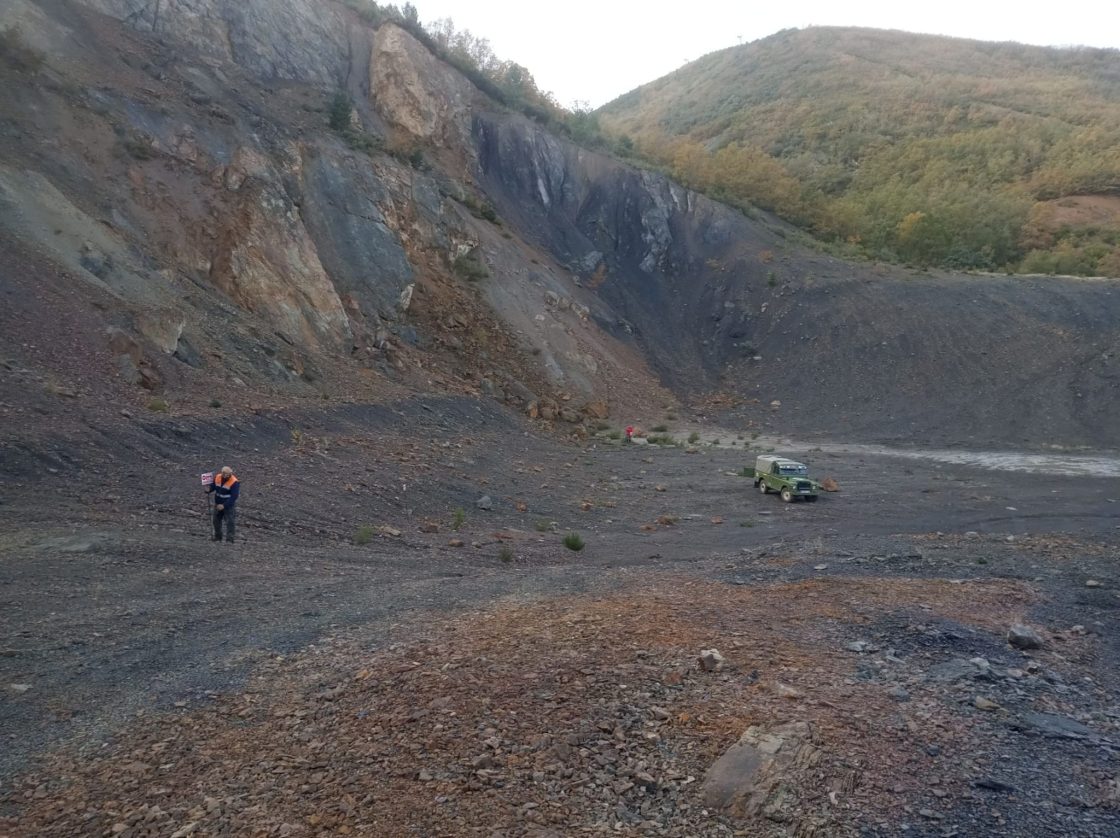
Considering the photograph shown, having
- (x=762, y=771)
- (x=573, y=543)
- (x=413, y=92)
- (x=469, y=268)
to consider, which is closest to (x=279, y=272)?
(x=469, y=268)

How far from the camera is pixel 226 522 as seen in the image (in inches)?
436

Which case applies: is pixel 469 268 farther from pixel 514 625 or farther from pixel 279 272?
pixel 514 625

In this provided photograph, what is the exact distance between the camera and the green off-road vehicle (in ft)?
63.3

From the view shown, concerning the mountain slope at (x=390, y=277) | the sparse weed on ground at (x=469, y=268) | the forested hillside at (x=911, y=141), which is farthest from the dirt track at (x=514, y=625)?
the forested hillside at (x=911, y=141)

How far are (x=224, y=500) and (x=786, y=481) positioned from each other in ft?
44.0

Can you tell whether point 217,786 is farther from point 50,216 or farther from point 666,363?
point 666,363

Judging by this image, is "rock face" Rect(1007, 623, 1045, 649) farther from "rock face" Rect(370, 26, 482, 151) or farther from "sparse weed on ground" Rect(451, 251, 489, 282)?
"rock face" Rect(370, 26, 482, 151)

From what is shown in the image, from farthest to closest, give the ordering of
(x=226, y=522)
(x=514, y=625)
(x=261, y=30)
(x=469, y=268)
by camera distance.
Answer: (x=261, y=30) < (x=469, y=268) < (x=226, y=522) < (x=514, y=625)

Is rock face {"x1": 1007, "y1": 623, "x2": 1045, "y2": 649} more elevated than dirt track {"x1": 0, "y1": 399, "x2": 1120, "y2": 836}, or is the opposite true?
rock face {"x1": 1007, "y1": 623, "x2": 1045, "y2": 649}

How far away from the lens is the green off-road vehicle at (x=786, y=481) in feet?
63.3

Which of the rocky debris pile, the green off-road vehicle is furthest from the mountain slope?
the green off-road vehicle

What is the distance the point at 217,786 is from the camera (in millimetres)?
4684

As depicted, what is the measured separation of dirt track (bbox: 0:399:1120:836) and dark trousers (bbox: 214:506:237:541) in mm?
310

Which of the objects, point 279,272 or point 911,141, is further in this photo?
point 911,141
